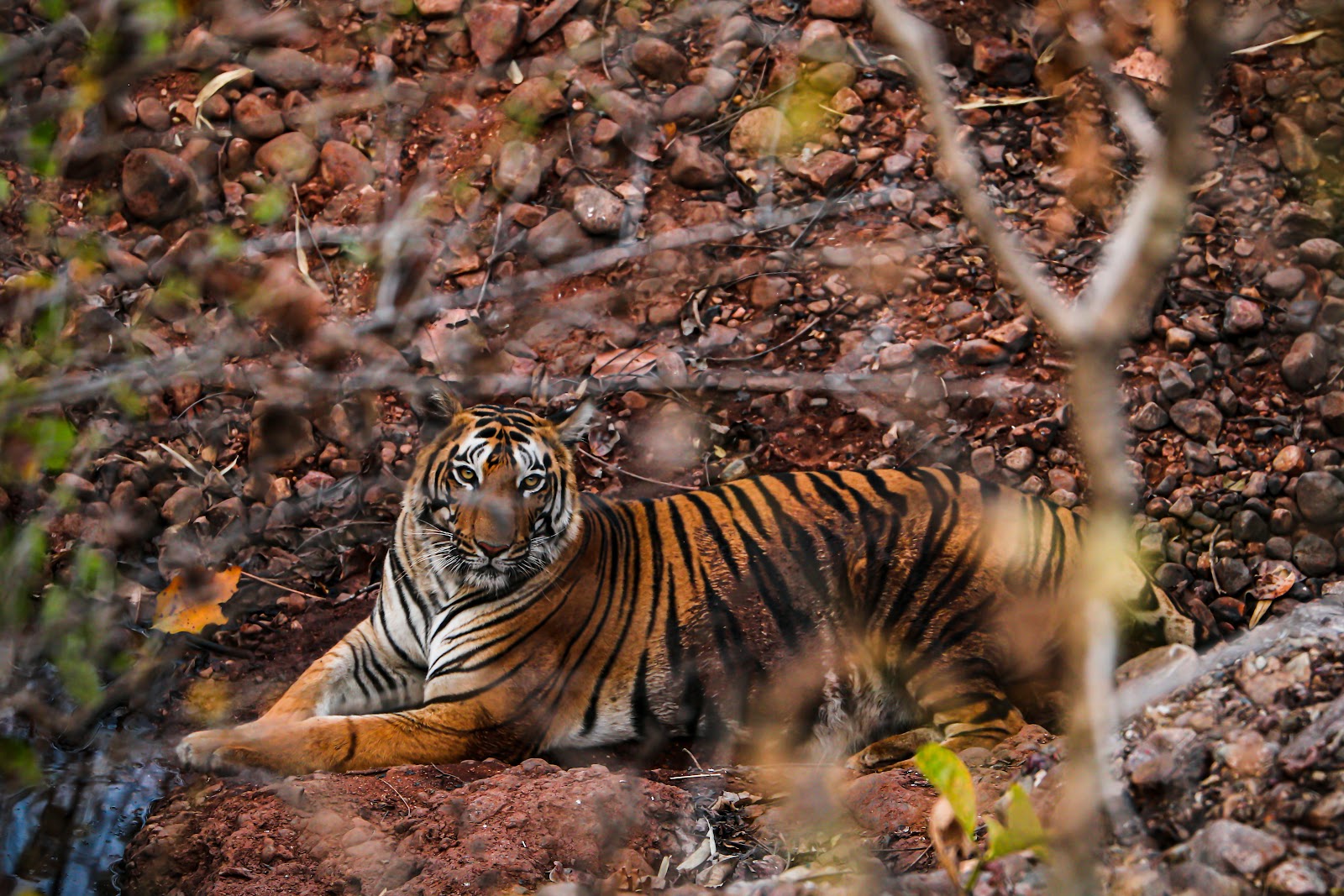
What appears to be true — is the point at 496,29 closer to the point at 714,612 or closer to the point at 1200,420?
the point at 714,612

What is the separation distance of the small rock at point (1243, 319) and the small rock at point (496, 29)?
3.86 m

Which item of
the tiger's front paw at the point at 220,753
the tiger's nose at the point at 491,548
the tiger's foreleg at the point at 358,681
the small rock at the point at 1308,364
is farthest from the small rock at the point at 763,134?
the tiger's front paw at the point at 220,753

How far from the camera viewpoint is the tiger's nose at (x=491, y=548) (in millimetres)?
4285

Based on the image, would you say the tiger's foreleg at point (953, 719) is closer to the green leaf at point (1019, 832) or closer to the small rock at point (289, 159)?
the green leaf at point (1019, 832)

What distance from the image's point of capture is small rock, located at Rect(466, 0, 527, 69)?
21.4 ft

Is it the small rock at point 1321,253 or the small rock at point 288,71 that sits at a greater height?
the small rock at point 1321,253

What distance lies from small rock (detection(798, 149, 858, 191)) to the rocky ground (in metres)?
0.03

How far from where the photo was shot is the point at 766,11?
661cm

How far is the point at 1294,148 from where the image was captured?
18.8 ft

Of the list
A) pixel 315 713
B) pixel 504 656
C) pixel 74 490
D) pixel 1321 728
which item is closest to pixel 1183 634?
pixel 1321 728

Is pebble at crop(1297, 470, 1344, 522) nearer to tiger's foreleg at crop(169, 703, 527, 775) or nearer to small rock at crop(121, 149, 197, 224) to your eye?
tiger's foreleg at crop(169, 703, 527, 775)

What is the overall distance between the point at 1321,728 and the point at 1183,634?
214 cm

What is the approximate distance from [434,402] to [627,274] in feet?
5.84

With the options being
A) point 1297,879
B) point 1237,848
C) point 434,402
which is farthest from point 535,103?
point 1297,879
